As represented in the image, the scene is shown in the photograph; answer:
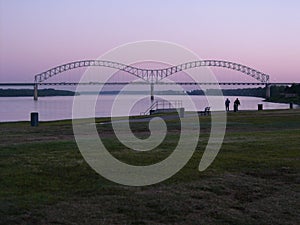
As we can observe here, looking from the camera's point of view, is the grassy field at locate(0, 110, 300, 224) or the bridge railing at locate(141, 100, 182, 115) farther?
the bridge railing at locate(141, 100, 182, 115)

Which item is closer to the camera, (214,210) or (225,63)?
(214,210)

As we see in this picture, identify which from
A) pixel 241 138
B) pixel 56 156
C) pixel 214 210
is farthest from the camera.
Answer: pixel 241 138

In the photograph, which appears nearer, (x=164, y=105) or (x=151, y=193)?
(x=151, y=193)

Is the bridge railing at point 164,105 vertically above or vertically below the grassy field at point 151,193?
above

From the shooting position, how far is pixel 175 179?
8.55 metres

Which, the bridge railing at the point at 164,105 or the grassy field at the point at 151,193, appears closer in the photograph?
the grassy field at the point at 151,193

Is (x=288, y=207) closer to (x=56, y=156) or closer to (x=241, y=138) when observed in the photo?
(x=56, y=156)

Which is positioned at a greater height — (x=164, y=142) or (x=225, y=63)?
(x=225, y=63)

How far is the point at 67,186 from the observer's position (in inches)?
307

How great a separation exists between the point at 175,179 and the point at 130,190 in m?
1.13

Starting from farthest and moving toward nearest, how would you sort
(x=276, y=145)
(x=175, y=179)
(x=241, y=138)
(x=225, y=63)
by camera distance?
(x=225, y=63) → (x=241, y=138) → (x=276, y=145) → (x=175, y=179)

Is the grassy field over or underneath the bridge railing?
underneath

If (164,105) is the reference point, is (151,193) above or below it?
below

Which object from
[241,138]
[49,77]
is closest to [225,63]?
[49,77]
